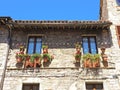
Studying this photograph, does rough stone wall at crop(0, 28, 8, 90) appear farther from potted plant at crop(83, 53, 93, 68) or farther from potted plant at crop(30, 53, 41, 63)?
potted plant at crop(83, 53, 93, 68)

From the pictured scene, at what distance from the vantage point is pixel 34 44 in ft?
46.6

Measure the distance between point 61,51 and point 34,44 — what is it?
5.55 ft

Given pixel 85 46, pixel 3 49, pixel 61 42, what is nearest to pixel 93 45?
pixel 85 46

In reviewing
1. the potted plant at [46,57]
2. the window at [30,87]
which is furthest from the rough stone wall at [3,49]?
the potted plant at [46,57]

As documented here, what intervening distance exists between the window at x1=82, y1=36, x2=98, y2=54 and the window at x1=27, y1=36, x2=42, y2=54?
2.58m

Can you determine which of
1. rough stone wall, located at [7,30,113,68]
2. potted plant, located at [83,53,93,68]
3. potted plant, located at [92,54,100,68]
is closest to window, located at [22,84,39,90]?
rough stone wall, located at [7,30,113,68]

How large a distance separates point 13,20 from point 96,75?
19.0ft

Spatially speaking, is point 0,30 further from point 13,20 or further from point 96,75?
point 96,75

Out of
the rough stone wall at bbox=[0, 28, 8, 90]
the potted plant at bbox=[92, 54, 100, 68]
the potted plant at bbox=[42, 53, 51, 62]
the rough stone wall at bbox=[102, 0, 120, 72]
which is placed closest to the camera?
the rough stone wall at bbox=[0, 28, 8, 90]

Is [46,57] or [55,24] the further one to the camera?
[55,24]

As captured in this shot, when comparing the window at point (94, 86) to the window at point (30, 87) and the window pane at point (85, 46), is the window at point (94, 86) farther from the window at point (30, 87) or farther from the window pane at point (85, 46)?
the window at point (30, 87)

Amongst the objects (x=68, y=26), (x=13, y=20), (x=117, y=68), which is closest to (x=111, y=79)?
(x=117, y=68)

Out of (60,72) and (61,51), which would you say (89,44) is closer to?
(61,51)

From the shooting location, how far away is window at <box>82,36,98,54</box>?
13859 mm
